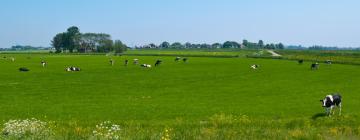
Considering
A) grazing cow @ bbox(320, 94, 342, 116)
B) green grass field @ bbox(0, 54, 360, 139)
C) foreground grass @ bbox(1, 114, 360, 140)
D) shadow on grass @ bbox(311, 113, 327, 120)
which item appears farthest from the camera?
grazing cow @ bbox(320, 94, 342, 116)

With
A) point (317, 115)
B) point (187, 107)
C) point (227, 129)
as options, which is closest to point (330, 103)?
point (317, 115)

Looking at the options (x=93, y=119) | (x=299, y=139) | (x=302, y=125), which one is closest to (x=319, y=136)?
(x=299, y=139)

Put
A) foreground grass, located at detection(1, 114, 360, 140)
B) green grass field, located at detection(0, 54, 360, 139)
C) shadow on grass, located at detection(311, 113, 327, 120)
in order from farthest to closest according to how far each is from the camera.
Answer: shadow on grass, located at detection(311, 113, 327, 120) → green grass field, located at detection(0, 54, 360, 139) → foreground grass, located at detection(1, 114, 360, 140)

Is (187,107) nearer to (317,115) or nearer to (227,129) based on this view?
(317,115)

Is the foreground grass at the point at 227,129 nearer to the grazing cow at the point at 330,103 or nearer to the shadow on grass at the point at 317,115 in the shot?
the shadow on grass at the point at 317,115

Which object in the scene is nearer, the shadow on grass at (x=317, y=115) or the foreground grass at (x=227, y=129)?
the foreground grass at (x=227, y=129)

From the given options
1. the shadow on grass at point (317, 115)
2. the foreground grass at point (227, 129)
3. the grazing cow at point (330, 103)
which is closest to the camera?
the foreground grass at point (227, 129)

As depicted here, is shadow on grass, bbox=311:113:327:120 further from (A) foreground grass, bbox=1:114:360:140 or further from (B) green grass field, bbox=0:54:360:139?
(A) foreground grass, bbox=1:114:360:140

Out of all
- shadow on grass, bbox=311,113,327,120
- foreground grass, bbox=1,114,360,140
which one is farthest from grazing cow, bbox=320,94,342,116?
foreground grass, bbox=1,114,360,140

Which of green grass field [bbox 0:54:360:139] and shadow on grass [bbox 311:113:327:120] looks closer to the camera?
green grass field [bbox 0:54:360:139]

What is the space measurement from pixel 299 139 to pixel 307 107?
502 inches

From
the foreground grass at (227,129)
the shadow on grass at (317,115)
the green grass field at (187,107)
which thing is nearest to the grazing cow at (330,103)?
the shadow on grass at (317,115)

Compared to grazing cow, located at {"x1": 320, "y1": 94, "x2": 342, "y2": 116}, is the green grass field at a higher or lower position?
lower

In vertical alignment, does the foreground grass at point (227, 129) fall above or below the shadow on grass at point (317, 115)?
above
